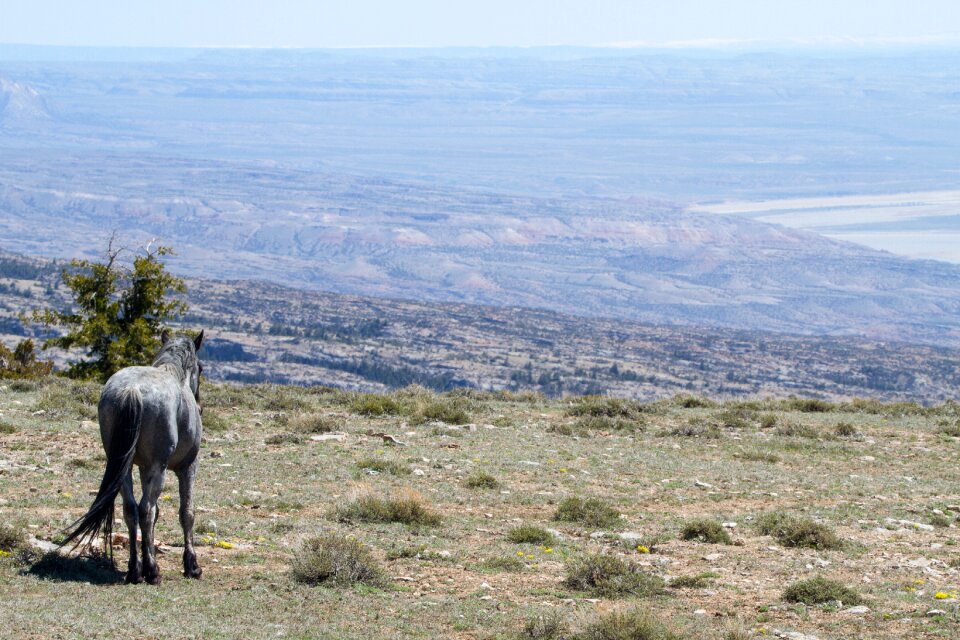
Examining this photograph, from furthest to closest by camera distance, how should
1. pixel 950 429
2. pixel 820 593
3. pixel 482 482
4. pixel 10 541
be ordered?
pixel 950 429 → pixel 482 482 → pixel 10 541 → pixel 820 593

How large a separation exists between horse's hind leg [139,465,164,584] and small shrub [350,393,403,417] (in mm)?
12575

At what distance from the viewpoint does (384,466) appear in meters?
17.4

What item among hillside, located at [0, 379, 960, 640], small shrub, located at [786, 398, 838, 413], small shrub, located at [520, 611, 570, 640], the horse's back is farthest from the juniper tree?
small shrub, located at [520, 611, 570, 640]

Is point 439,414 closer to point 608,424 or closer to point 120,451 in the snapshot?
point 608,424

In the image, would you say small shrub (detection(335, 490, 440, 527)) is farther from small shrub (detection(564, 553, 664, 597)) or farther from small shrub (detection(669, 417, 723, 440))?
small shrub (detection(669, 417, 723, 440))

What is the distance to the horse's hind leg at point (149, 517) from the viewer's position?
35.2 ft

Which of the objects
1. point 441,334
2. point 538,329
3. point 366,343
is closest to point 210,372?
point 366,343

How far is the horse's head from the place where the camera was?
38.2 feet

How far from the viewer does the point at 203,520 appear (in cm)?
1341

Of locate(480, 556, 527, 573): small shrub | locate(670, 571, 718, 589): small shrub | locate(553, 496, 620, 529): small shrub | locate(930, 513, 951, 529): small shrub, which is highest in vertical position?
locate(670, 571, 718, 589): small shrub

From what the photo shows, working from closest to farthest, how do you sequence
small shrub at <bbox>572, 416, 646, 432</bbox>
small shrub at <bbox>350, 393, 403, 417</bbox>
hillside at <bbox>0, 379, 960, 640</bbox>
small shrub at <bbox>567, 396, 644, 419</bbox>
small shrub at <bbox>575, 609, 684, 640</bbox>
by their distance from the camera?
1. small shrub at <bbox>575, 609, 684, 640</bbox>
2. hillside at <bbox>0, 379, 960, 640</bbox>
3. small shrub at <bbox>572, 416, 646, 432</bbox>
4. small shrub at <bbox>350, 393, 403, 417</bbox>
5. small shrub at <bbox>567, 396, 644, 419</bbox>

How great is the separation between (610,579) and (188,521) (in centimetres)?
396

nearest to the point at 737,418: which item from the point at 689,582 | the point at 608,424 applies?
the point at 608,424

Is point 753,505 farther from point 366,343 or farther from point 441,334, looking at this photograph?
point 441,334
